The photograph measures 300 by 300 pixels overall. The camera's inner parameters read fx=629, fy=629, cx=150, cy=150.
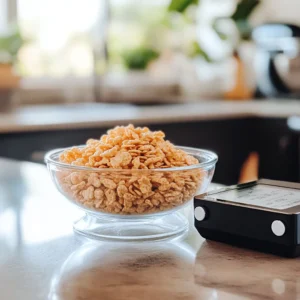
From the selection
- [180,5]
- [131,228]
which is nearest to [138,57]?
[180,5]

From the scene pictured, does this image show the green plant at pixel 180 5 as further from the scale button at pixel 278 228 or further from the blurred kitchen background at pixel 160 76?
the scale button at pixel 278 228

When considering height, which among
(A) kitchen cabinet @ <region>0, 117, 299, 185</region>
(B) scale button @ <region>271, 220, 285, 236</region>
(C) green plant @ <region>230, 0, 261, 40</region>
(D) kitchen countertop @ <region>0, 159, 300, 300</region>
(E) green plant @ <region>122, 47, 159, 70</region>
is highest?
(C) green plant @ <region>230, 0, 261, 40</region>

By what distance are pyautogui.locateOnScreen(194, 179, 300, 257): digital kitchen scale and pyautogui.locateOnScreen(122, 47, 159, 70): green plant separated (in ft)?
11.0

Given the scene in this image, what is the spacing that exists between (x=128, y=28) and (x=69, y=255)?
142 inches

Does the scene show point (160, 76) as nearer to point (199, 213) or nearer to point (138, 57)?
point (138, 57)

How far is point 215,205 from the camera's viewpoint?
0.77 meters

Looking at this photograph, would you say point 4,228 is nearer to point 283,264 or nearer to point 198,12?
point 283,264

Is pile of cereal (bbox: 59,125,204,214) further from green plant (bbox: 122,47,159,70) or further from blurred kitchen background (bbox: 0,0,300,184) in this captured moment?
green plant (bbox: 122,47,159,70)

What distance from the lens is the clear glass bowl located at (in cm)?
77

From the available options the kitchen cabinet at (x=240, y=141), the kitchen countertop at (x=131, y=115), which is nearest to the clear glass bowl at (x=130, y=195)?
the kitchen countertop at (x=131, y=115)

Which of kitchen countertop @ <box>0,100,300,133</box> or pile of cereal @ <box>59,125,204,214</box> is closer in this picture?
pile of cereal @ <box>59,125,204,214</box>

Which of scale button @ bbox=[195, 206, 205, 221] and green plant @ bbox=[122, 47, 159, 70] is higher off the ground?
green plant @ bbox=[122, 47, 159, 70]

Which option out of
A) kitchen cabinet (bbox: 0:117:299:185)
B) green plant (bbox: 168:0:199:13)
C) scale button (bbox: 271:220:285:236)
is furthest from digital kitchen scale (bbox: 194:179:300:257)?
green plant (bbox: 168:0:199:13)

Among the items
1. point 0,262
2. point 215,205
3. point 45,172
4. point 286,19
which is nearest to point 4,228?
point 0,262
